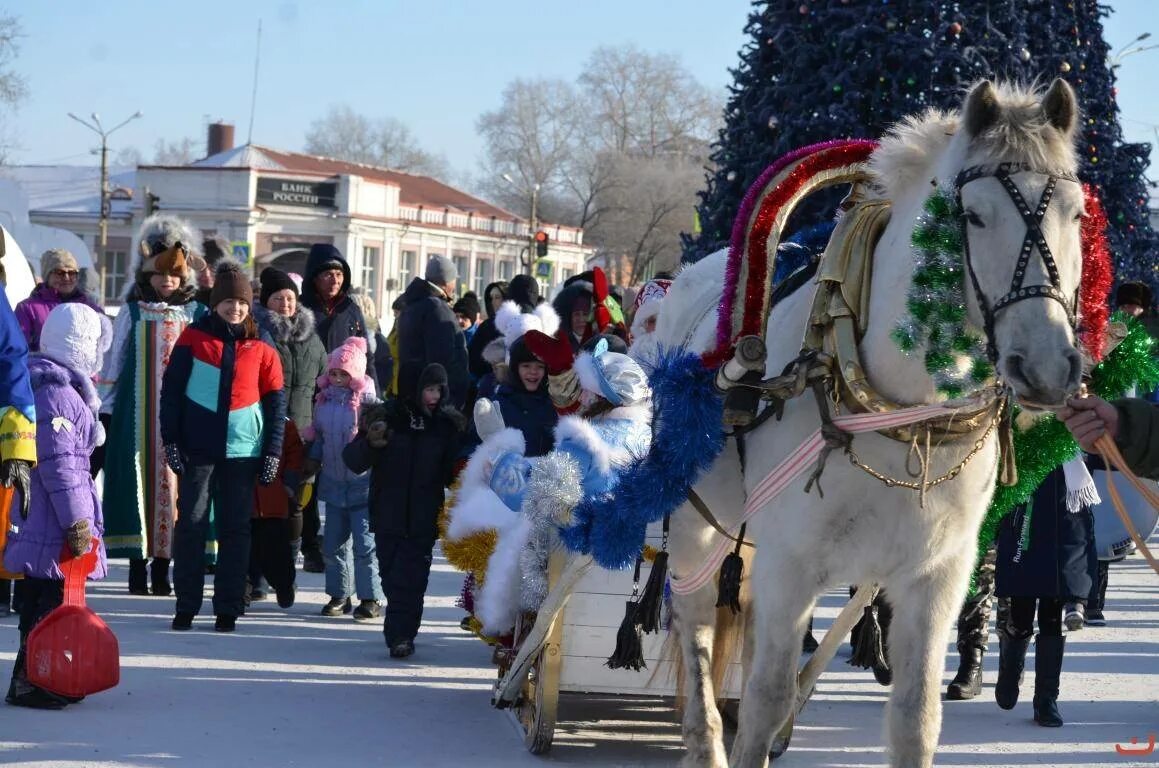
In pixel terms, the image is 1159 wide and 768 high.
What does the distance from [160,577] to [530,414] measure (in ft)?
11.6

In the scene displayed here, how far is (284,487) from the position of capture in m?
9.94

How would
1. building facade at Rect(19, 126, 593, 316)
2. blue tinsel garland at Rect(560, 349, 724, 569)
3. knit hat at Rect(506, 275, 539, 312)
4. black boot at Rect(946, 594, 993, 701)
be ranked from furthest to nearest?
building facade at Rect(19, 126, 593, 316)
knit hat at Rect(506, 275, 539, 312)
black boot at Rect(946, 594, 993, 701)
blue tinsel garland at Rect(560, 349, 724, 569)

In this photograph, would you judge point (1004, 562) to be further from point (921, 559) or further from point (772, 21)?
point (772, 21)

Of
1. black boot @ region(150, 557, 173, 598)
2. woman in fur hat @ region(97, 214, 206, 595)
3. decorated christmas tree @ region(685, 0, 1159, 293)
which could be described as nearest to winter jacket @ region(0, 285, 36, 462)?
woman in fur hat @ region(97, 214, 206, 595)

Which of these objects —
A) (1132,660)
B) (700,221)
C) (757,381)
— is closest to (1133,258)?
(700,221)

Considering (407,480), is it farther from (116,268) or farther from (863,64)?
(116,268)

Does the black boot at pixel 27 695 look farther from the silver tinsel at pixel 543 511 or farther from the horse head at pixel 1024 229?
the horse head at pixel 1024 229

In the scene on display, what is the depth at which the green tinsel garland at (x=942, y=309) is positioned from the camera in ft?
14.0

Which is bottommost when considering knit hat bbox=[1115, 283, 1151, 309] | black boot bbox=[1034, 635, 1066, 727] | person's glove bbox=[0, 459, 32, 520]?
black boot bbox=[1034, 635, 1066, 727]

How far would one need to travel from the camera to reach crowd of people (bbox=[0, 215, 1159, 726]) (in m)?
7.10

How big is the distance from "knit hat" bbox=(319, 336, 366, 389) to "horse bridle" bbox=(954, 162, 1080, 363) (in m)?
6.43

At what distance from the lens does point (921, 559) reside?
Answer: 4.61 metres

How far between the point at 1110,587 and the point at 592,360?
758 cm

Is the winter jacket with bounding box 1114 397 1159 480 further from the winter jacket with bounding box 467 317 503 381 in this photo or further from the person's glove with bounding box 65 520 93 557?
the winter jacket with bounding box 467 317 503 381
